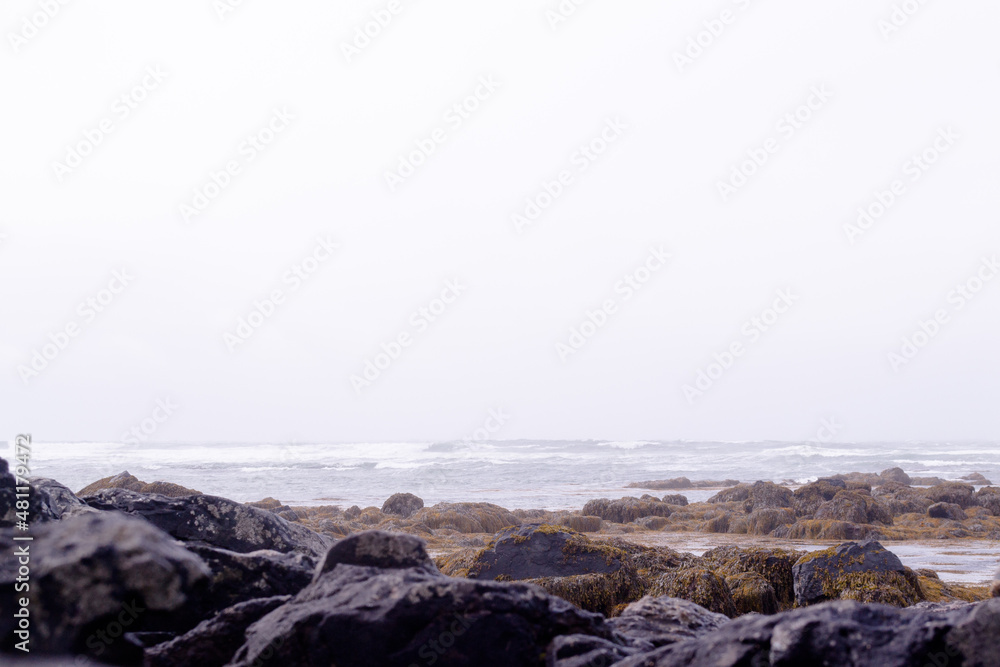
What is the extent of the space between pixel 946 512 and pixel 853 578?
51.6ft

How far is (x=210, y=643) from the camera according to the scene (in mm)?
3646

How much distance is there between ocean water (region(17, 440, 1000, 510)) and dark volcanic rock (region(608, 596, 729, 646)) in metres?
21.7

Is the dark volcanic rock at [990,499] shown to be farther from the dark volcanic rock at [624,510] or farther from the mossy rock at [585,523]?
the mossy rock at [585,523]

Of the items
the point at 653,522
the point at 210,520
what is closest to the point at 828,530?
the point at 653,522

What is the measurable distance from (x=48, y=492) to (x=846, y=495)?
2001cm

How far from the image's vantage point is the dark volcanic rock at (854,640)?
107 inches

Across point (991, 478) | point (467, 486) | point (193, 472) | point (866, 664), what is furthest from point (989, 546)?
point (193, 472)

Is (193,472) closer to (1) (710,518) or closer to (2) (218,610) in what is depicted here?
(1) (710,518)

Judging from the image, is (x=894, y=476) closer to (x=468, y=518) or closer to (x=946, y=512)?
(x=946, y=512)

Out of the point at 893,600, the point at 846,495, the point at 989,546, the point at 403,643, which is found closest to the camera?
the point at 403,643

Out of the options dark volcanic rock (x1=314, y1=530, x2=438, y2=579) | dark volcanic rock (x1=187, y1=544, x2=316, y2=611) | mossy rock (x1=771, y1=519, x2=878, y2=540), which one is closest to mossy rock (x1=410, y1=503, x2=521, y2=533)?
mossy rock (x1=771, y1=519, x2=878, y2=540)

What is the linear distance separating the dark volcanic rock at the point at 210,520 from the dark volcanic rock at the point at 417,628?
2199mm

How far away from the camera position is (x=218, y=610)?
4094 mm

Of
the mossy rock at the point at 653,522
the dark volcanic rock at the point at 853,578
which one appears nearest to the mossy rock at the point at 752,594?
the dark volcanic rock at the point at 853,578
